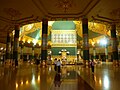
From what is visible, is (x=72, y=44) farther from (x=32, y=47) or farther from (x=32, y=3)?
(x=32, y=3)

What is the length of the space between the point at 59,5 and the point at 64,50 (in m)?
20.6

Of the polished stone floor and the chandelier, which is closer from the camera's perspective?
the polished stone floor

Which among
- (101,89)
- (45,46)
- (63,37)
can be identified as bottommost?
(101,89)

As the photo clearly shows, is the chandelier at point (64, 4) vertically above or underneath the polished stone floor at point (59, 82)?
above

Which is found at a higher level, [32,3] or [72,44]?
[32,3]

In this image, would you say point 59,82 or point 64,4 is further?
point 64,4

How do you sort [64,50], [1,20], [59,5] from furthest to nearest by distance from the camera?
1. [64,50]
2. [1,20]
3. [59,5]

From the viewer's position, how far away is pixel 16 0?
14.5 metres

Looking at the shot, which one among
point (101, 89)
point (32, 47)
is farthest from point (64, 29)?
point (101, 89)

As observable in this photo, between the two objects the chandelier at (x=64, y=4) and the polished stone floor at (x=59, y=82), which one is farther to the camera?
the chandelier at (x=64, y=4)

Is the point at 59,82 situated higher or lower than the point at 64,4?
lower

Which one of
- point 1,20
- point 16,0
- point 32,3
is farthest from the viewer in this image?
point 1,20

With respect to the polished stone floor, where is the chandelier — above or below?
above

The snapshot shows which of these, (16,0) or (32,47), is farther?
(32,47)
